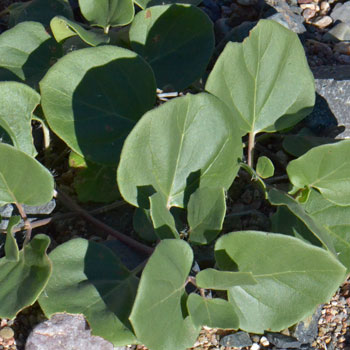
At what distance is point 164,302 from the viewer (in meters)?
1.40

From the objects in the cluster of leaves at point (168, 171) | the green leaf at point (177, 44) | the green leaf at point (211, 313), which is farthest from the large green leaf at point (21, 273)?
the green leaf at point (177, 44)

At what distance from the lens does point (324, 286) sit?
4.82 ft

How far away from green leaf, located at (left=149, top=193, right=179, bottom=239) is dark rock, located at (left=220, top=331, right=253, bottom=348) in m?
0.34

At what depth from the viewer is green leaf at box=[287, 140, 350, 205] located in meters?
1.57

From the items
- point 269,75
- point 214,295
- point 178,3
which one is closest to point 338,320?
point 214,295

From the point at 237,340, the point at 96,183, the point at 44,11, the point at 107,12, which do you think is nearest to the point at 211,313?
the point at 237,340

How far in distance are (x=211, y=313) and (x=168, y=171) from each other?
1.02 ft

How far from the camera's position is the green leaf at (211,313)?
4.80 feet

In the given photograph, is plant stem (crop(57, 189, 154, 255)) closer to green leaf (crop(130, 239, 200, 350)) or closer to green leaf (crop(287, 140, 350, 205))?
green leaf (crop(130, 239, 200, 350))

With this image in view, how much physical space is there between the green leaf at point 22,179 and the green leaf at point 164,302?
1.01 ft

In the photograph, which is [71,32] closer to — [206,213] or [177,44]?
[177,44]

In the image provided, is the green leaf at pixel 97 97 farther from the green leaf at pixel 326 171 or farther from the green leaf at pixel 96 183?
the green leaf at pixel 326 171

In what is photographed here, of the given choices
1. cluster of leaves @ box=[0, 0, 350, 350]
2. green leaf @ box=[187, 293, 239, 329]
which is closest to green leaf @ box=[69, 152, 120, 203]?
cluster of leaves @ box=[0, 0, 350, 350]

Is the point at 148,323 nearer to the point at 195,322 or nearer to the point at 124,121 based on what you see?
the point at 195,322
